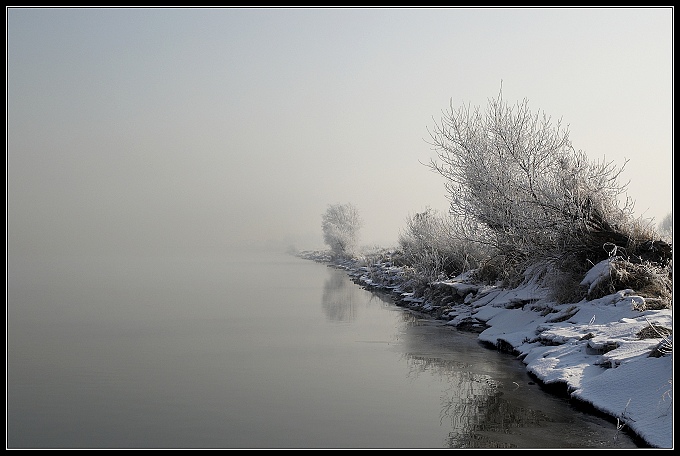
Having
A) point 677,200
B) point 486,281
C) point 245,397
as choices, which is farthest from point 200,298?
point 677,200

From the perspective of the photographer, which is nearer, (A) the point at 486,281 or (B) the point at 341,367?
(B) the point at 341,367

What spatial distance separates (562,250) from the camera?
18.2 metres

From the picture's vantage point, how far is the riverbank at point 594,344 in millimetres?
9000

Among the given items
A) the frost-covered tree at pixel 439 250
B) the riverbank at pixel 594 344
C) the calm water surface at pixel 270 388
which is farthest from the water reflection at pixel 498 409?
the frost-covered tree at pixel 439 250

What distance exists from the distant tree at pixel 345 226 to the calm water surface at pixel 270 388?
2298 inches

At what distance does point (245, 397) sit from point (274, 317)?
492 inches

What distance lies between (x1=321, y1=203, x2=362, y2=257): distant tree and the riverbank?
5860 cm

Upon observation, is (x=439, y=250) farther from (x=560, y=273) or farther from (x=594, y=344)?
(x=594, y=344)

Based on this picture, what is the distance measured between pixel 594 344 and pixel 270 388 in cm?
617

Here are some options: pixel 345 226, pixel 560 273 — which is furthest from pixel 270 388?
pixel 345 226

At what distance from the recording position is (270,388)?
39.4 feet

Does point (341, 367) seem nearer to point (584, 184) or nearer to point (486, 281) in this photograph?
point (584, 184)

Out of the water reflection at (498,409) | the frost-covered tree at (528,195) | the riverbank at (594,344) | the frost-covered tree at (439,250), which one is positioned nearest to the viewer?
the water reflection at (498,409)

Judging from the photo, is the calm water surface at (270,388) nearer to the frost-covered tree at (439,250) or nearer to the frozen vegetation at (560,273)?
the frozen vegetation at (560,273)
